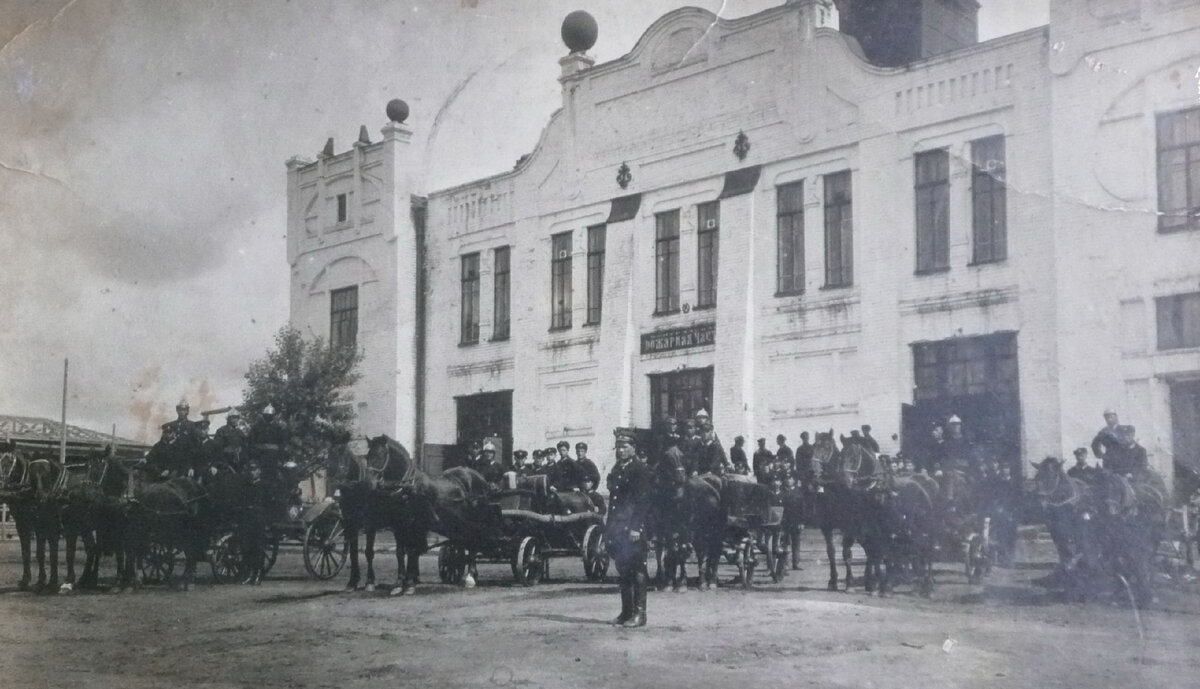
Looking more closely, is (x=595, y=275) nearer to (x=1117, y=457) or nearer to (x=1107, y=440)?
(x=1107, y=440)

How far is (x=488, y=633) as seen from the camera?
905 cm

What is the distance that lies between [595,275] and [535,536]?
6235 mm

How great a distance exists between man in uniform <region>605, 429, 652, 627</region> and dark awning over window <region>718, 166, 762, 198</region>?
29.4ft

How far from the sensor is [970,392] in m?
16.3

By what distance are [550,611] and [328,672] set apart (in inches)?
108

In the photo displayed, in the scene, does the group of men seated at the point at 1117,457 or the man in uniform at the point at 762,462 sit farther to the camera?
the man in uniform at the point at 762,462

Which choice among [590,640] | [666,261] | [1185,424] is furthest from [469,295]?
[590,640]

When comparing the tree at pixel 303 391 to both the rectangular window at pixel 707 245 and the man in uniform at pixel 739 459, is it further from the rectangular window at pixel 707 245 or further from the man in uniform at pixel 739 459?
the rectangular window at pixel 707 245

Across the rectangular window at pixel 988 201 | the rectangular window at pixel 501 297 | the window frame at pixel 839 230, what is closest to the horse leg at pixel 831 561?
the rectangular window at pixel 988 201

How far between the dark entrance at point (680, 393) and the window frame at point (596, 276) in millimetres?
1296

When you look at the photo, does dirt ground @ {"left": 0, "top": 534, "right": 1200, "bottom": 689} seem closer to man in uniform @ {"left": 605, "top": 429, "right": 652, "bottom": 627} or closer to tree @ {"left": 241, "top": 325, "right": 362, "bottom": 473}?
man in uniform @ {"left": 605, "top": 429, "right": 652, "bottom": 627}

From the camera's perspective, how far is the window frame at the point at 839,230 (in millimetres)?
17453

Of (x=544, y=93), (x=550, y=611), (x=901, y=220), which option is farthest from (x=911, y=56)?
(x=550, y=611)

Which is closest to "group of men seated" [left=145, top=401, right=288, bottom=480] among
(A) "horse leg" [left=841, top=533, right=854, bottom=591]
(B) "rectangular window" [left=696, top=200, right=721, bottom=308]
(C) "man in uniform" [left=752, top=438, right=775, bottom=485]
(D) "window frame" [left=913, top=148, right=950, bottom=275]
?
(C) "man in uniform" [left=752, top=438, right=775, bottom=485]
